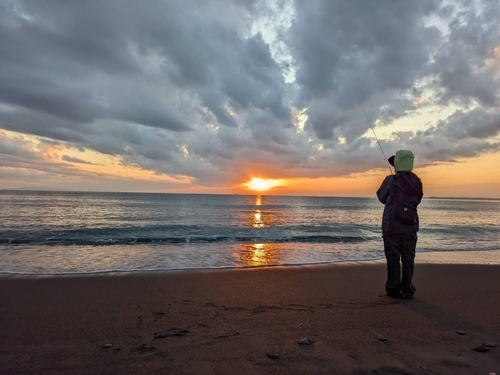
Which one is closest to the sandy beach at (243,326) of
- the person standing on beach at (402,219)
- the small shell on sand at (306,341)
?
the small shell on sand at (306,341)

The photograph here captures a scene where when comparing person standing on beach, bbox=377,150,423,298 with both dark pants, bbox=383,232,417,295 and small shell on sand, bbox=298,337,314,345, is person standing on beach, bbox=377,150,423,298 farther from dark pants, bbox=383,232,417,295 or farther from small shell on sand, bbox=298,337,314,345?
small shell on sand, bbox=298,337,314,345

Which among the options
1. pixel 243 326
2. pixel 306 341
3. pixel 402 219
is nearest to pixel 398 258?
pixel 402 219

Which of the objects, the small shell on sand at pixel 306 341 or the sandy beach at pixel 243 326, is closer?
the sandy beach at pixel 243 326

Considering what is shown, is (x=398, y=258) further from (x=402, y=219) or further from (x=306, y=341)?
(x=306, y=341)

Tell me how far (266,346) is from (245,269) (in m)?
4.60

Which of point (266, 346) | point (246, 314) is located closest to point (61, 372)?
point (266, 346)

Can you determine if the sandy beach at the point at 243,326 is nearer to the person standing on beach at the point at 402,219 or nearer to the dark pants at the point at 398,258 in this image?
the dark pants at the point at 398,258

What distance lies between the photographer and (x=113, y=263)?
908cm

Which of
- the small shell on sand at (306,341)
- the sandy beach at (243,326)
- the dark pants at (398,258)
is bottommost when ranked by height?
the sandy beach at (243,326)

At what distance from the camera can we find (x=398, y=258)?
5.32 meters

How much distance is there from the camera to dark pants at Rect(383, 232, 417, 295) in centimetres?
527

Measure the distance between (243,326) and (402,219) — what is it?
3.27 metres

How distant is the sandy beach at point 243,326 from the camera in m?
3.02

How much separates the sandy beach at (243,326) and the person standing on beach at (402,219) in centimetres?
36
